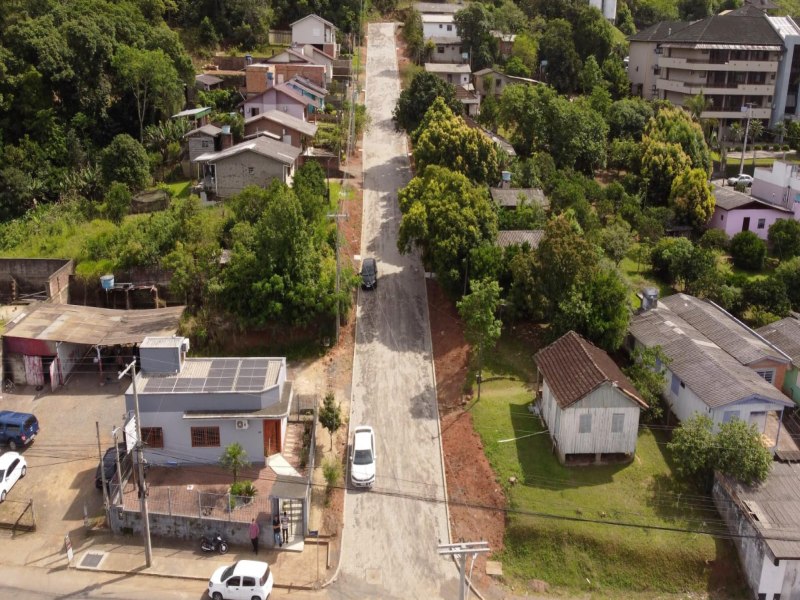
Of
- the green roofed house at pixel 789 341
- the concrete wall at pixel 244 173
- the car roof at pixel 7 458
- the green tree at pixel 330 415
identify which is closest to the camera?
the car roof at pixel 7 458

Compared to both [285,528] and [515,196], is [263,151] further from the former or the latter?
[285,528]

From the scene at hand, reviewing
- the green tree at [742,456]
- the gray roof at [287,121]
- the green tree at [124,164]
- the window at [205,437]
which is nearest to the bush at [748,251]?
the green tree at [742,456]

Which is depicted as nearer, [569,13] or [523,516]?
[523,516]

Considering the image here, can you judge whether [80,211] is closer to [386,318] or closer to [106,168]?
[106,168]

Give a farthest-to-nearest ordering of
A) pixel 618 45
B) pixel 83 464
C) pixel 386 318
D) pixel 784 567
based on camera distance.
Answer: pixel 618 45 < pixel 386 318 < pixel 83 464 < pixel 784 567

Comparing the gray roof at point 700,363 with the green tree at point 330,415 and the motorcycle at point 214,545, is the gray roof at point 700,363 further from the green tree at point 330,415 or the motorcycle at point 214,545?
the motorcycle at point 214,545

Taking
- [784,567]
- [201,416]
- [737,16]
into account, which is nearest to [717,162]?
[737,16]
